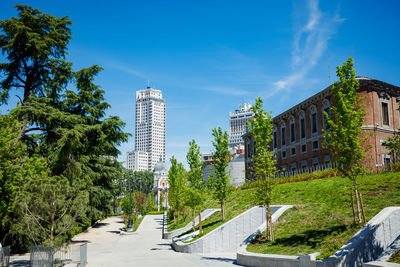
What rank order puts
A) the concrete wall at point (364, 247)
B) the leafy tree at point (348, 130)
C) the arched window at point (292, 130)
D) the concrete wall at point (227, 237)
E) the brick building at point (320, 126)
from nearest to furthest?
the concrete wall at point (364, 247)
the leafy tree at point (348, 130)
the concrete wall at point (227, 237)
the brick building at point (320, 126)
the arched window at point (292, 130)

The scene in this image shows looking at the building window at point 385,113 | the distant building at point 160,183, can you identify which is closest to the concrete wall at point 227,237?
the building window at point 385,113

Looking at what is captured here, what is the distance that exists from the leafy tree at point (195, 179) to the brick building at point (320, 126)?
25.0ft

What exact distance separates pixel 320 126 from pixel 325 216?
18775 mm

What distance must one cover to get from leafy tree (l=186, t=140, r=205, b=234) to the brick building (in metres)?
7.62

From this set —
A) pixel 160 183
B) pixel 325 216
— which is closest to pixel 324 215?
pixel 325 216

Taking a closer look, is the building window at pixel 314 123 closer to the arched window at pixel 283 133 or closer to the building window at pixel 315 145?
the building window at pixel 315 145

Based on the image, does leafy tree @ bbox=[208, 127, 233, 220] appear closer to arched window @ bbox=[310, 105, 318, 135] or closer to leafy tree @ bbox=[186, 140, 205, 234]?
leafy tree @ bbox=[186, 140, 205, 234]

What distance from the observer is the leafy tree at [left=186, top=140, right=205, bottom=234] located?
20312 mm

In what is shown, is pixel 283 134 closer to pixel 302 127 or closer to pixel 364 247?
pixel 302 127

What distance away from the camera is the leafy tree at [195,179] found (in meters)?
20.3

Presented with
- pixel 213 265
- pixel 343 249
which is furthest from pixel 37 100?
pixel 343 249

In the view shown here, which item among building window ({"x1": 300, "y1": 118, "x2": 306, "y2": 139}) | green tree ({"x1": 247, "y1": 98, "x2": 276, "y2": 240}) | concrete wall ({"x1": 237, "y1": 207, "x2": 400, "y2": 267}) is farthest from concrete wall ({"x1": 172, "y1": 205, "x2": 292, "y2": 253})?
building window ({"x1": 300, "y1": 118, "x2": 306, "y2": 139})

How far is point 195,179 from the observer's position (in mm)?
21188

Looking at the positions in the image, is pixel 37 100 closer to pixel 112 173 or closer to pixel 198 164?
pixel 198 164
